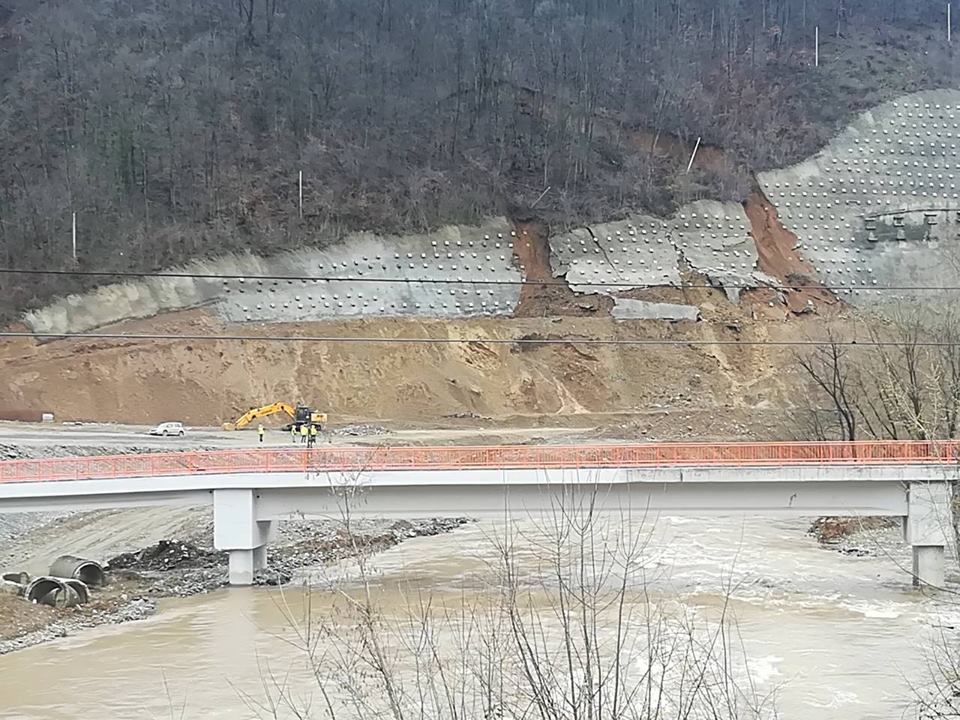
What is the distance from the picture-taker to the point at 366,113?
63125 mm

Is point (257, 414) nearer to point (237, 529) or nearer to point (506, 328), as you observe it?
point (506, 328)

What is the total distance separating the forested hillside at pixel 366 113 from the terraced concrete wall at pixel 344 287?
1260 mm

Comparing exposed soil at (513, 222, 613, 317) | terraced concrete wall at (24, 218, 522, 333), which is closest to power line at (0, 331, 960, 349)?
terraced concrete wall at (24, 218, 522, 333)

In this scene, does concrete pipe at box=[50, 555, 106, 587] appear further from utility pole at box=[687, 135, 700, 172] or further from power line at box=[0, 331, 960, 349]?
utility pole at box=[687, 135, 700, 172]

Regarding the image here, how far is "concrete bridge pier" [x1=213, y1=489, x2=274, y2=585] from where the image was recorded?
2625 centimetres

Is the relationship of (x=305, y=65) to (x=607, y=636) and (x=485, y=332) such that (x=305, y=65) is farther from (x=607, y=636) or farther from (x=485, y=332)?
(x=607, y=636)

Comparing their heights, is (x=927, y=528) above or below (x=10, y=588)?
above

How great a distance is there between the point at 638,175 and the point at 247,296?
25.7 metres

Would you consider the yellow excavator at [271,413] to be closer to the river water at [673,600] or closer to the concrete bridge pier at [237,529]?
the river water at [673,600]

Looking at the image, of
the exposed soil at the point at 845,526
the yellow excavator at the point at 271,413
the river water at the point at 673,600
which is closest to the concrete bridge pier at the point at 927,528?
the river water at the point at 673,600

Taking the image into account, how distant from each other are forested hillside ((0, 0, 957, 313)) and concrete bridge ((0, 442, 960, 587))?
28.2 metres

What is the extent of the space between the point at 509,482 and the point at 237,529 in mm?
7118

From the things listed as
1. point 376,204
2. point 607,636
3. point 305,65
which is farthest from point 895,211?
point 607,636

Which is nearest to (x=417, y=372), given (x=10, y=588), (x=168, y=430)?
(x=168, y=430)
